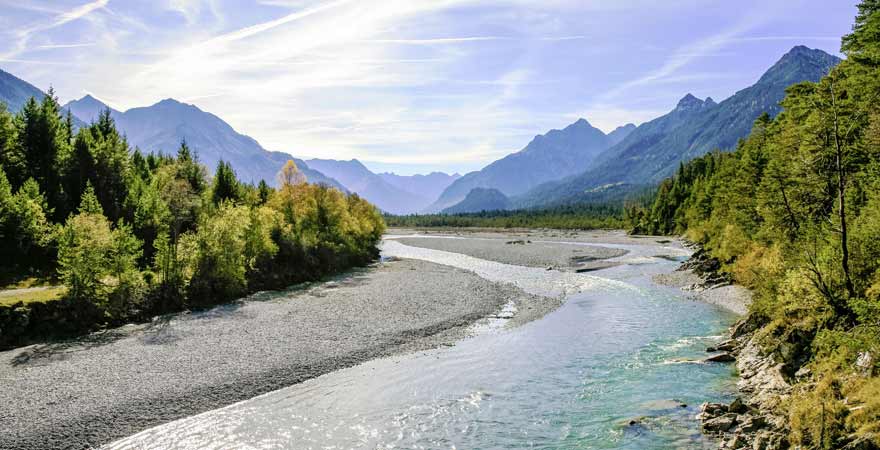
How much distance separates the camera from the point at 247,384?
25.7 meters

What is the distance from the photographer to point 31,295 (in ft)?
120

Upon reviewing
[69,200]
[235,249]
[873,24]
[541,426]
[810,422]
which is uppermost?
[873,24]

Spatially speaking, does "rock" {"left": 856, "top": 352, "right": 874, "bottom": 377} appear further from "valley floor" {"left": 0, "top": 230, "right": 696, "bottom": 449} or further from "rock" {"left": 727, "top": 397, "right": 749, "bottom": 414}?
"valley floor" {"left": 0, "top": 230, "right": 696, "bottom": 449}

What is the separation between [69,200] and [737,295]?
74.1 metres

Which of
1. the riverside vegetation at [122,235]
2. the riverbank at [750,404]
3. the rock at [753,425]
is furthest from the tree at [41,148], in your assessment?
the rock at [753,425]

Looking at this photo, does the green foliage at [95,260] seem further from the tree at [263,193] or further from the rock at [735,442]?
the rock at [735,442]

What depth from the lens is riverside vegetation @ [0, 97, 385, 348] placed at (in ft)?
123

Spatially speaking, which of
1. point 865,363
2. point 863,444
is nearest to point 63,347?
point 863,444

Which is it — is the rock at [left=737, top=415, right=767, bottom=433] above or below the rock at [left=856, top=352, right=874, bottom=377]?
below

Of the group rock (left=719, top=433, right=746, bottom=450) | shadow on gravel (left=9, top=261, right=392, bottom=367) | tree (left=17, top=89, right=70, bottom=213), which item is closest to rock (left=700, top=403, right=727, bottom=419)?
rock (left=719, top=433, right=746, bottom=450)

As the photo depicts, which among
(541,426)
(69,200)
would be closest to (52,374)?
(541,426)

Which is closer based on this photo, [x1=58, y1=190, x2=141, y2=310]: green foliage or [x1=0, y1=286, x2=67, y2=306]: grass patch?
[x1=0, y1=286, x2=67, y2=306]: grass patch

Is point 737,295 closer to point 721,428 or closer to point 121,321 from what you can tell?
point 721,428

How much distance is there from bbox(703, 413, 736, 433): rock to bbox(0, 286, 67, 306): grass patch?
4317cm
